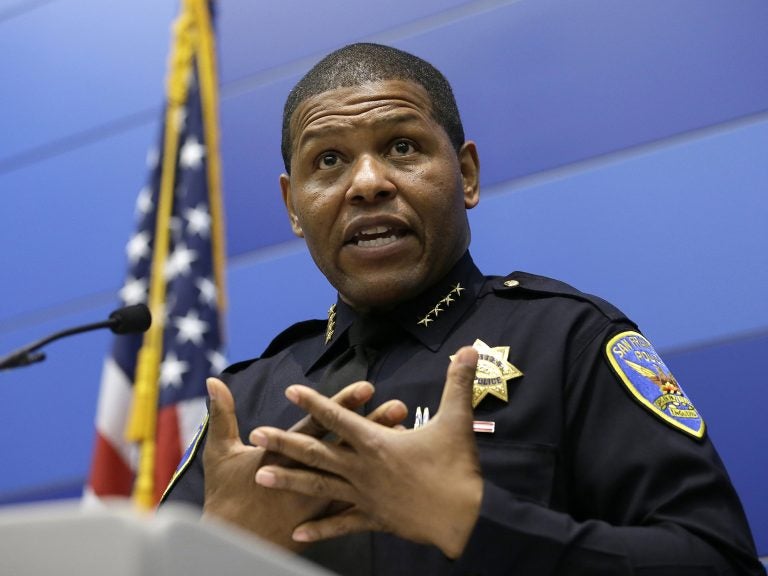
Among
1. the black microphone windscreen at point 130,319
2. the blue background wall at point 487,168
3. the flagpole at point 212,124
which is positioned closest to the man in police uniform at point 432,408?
the black microphone windscreen at point 130,319

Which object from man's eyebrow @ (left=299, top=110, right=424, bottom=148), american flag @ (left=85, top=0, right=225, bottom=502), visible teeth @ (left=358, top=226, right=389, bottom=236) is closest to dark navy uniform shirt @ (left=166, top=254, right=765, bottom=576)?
visible teeth @ (left=358, top=226, right=389, bottom=236)

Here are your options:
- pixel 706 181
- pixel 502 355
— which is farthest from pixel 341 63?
pixel 706 181

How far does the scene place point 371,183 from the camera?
1475 millimetres

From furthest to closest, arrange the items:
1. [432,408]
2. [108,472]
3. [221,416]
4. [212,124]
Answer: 1. [212,124]
2. [108,472]
3. [432,408]
4. [221,416]

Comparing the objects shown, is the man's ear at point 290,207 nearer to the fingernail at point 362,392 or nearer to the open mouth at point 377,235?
the open mouth at point 377,235

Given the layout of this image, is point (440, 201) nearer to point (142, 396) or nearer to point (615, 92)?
point (615, 92)

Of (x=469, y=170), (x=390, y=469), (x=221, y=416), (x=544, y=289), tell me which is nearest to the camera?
(x=390, y=469)

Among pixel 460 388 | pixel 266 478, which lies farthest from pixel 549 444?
pixel 266 478

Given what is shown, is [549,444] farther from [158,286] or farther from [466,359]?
[158,286]

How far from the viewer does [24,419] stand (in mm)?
3146

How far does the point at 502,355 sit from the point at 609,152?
3.48ft

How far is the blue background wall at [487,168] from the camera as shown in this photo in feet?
6.98

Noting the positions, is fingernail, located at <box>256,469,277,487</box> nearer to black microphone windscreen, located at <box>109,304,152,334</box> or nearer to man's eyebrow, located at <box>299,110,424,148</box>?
man's eyebrow, located at <box>299,110,424,148</box>

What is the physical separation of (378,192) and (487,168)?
1.02 meters
